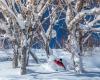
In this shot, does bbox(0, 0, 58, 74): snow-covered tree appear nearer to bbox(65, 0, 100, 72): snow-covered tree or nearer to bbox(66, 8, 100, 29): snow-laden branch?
bbox(65, 0, 100, 72): snow-covered tree

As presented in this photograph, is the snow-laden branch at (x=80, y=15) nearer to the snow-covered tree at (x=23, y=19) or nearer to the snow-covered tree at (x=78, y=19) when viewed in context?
the snow-covered tree at (x=78, y=19)

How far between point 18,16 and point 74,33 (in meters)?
2.29

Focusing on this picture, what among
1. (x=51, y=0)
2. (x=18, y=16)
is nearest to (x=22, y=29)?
(x=18, y=16)

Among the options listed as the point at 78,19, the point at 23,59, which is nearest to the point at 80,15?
the point at 78,19

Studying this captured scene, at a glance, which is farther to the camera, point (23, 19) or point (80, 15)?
point (80, 15)

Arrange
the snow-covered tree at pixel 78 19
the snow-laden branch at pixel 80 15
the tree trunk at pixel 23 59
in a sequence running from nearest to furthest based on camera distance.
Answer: the snow-laden branch at pixel 80 15 < the snow-covered tree at pixel 78 19 < the tree trunk at pixel 23 59

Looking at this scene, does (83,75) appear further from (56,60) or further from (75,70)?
(56,60)

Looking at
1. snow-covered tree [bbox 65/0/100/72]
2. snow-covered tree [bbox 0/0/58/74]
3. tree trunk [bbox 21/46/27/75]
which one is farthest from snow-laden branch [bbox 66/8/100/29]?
tree trunk [bbox 21/46/27/75]

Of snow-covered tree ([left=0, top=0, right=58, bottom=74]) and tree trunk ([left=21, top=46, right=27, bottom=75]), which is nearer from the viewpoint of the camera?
snow-covered tree ([left=0, top=0, right=58, bottom=74])

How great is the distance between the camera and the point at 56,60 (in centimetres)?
1355

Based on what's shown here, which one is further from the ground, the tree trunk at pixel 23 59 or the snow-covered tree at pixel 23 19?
the snow-covered tree at pixel 23 19

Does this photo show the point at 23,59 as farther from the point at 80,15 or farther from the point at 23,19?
the point at 80,15

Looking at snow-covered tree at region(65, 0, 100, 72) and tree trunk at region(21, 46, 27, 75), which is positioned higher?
snow-covered tree at region(65, 0, 100, 72)

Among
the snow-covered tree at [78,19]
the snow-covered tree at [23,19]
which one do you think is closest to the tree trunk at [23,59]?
the snow-covered tree at [23,19]
